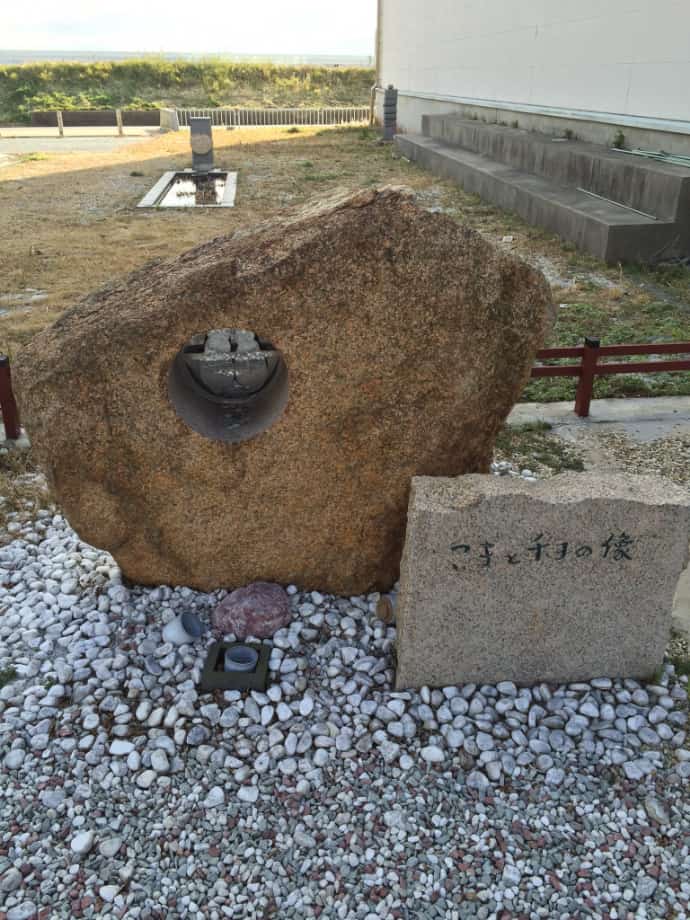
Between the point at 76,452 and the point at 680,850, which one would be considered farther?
the point at 76,452

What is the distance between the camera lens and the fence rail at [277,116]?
112 ft

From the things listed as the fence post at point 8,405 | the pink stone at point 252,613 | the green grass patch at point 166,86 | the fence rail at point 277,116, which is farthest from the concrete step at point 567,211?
the green grass patch at point 166,86

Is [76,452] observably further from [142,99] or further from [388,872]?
[142,99]

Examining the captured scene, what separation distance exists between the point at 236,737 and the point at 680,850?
185cm

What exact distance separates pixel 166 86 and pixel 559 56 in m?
32.8

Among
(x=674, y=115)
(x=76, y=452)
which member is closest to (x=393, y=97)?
(x=674, y=115)

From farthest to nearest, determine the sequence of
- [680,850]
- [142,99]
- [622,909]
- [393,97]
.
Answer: [142,99], [393,97], [680,850], [622,909]

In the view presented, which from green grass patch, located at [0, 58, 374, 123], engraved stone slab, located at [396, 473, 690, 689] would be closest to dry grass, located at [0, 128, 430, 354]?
engraved stone slab, located at [396, 473, 690, 689]

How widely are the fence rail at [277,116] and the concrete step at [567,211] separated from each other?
1799 centimetres

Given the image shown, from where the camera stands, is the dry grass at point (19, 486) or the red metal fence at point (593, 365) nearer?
the dry grass at point (19, 486)

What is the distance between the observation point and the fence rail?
112 ft

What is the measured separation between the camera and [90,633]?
3.99 metres

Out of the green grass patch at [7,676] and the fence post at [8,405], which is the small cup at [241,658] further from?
the fence post at [8,405]

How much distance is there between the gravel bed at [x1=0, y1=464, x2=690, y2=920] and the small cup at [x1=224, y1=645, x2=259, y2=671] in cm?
12
